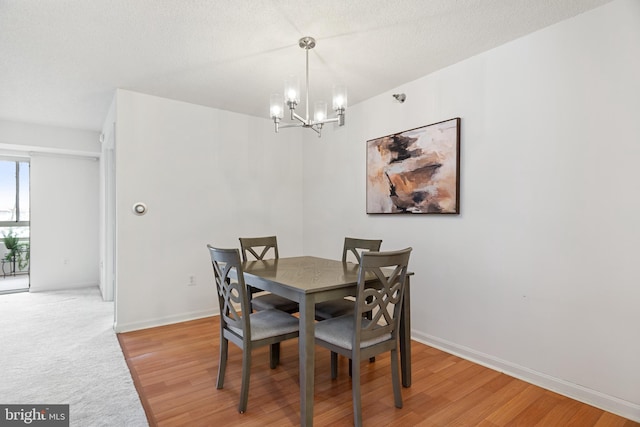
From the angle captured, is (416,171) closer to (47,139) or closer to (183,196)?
(183,196)

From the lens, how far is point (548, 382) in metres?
2.26

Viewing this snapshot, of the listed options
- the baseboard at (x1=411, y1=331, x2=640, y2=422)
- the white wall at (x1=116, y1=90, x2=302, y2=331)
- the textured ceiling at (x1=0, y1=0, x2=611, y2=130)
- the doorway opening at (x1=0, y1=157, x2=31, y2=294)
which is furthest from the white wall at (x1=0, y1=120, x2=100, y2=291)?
the baseboard at (x1=411, y1=331, x2=640, y2=422)

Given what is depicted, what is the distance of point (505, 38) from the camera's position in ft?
8.01

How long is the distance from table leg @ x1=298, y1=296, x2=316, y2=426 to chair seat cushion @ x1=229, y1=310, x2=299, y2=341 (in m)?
0.32

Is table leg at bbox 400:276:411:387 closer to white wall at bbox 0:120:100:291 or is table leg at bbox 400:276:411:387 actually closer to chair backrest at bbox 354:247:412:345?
chair backrest at bbox 354:247:412:345

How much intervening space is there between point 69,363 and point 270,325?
1.82m

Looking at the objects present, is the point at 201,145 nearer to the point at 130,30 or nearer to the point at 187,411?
the point at 130,30

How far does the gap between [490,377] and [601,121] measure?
1.86 meters

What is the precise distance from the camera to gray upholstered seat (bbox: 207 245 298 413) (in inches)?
77.9

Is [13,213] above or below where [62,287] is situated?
above

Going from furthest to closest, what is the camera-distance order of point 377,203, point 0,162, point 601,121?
point 0,162
point 377,203
point 601,121

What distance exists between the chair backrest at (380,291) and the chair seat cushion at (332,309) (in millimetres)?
384

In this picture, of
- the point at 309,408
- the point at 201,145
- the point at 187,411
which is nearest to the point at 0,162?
the point at 201,145

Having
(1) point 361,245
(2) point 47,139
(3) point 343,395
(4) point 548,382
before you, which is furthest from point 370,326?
(2) point 47,139
